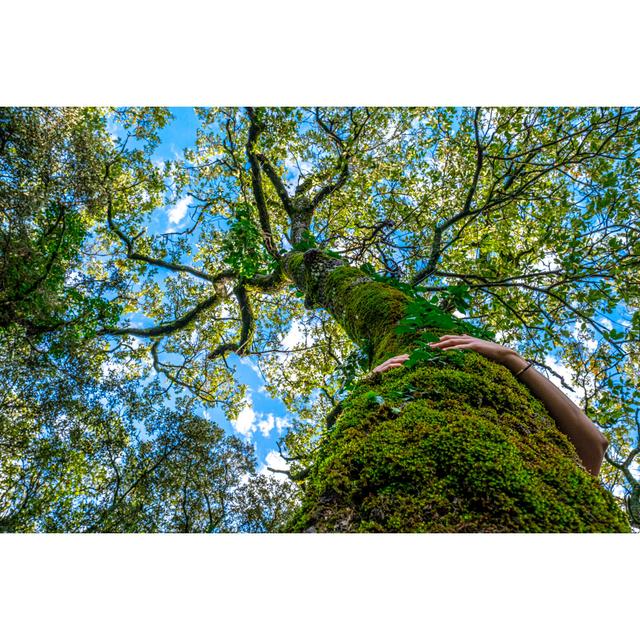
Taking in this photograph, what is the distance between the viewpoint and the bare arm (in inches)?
60.2

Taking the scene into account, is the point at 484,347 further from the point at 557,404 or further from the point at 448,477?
the point at 448,477

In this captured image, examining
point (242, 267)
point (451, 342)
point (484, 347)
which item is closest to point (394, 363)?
point (451, 342)

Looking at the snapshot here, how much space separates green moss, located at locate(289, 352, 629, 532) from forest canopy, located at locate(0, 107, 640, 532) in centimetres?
110

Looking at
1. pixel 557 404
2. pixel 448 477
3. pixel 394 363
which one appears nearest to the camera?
pixel 448 477

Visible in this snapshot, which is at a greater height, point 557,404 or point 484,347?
point 484,347

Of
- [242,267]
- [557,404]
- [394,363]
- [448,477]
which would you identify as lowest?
[448,477]

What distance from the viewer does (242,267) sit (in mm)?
5008

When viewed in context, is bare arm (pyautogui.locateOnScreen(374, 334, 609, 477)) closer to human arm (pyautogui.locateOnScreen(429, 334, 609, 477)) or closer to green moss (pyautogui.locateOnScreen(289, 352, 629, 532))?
human arm (pyautogui.locateOnScreen(429, 334, 609, 477))

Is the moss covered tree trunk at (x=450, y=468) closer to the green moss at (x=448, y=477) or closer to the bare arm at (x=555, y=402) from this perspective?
the green moss at (x=448, y=477)

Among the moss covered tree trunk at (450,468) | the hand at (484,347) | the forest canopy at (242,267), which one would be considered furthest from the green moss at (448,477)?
the forest canopy at (242,267)

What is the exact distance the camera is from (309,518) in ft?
3.33

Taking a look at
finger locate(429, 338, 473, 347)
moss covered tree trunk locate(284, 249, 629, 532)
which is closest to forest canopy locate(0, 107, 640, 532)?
finger locate(429, 338, 473, 347)

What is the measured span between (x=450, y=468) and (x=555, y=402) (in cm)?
93

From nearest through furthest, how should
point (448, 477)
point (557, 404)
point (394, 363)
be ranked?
point (448, 477) < point (557, 404) < point (394, 363)
